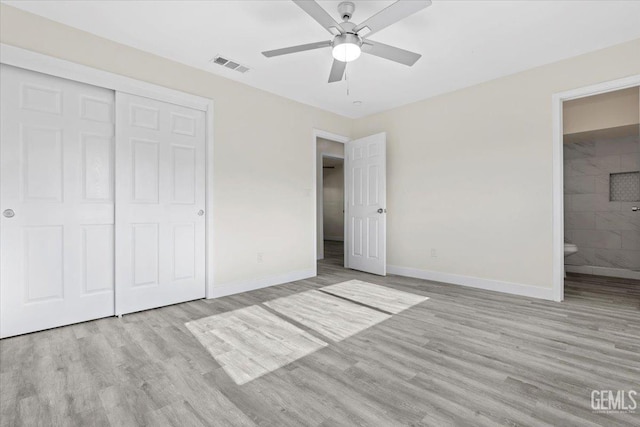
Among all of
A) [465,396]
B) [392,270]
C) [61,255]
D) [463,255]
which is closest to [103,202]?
[61,255]

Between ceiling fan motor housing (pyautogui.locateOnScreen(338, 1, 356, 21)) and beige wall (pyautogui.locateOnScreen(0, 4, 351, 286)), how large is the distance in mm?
1817

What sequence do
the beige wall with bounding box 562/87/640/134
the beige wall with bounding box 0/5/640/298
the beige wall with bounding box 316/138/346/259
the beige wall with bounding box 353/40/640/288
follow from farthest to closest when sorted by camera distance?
the beige wall with bounding box 316/138/346/259 → the beige wall with bounding box 562/87/640/134 → the beige wall with bounding box 353/40/640/288 → the beige wall with bounding box 0/5/640/298

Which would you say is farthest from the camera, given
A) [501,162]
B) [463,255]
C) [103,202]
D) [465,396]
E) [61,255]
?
[463,255]

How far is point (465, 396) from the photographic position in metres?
1.61

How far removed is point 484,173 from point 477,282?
1402 mm

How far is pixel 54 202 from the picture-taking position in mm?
2549

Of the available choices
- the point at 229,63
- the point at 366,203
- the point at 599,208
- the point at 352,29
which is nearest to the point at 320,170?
the point at 366,203

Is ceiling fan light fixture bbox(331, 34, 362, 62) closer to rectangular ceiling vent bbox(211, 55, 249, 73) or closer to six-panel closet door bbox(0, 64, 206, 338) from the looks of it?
rectangular ceiling vent bbox(211, 55, 249, 73)

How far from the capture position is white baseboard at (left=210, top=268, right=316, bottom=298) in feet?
11.5

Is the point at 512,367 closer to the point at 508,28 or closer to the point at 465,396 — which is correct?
the point at 465,396

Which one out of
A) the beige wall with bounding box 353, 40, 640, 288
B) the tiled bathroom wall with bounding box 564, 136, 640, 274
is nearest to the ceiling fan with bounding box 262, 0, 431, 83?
the beige wall with bounding box 353, 40, 640, 288

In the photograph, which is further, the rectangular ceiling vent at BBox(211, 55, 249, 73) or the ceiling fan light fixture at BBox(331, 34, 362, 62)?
the rectangular ceiling vent at BBox(211, 55, 249, 73)

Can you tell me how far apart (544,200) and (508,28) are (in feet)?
6.08

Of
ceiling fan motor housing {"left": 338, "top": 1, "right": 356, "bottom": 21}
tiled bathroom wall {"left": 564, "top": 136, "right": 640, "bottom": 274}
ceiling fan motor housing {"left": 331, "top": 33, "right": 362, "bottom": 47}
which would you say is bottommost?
tiled bathroom wall {"left": 564, "top": 136, "right": 640, "bottom": 274}
